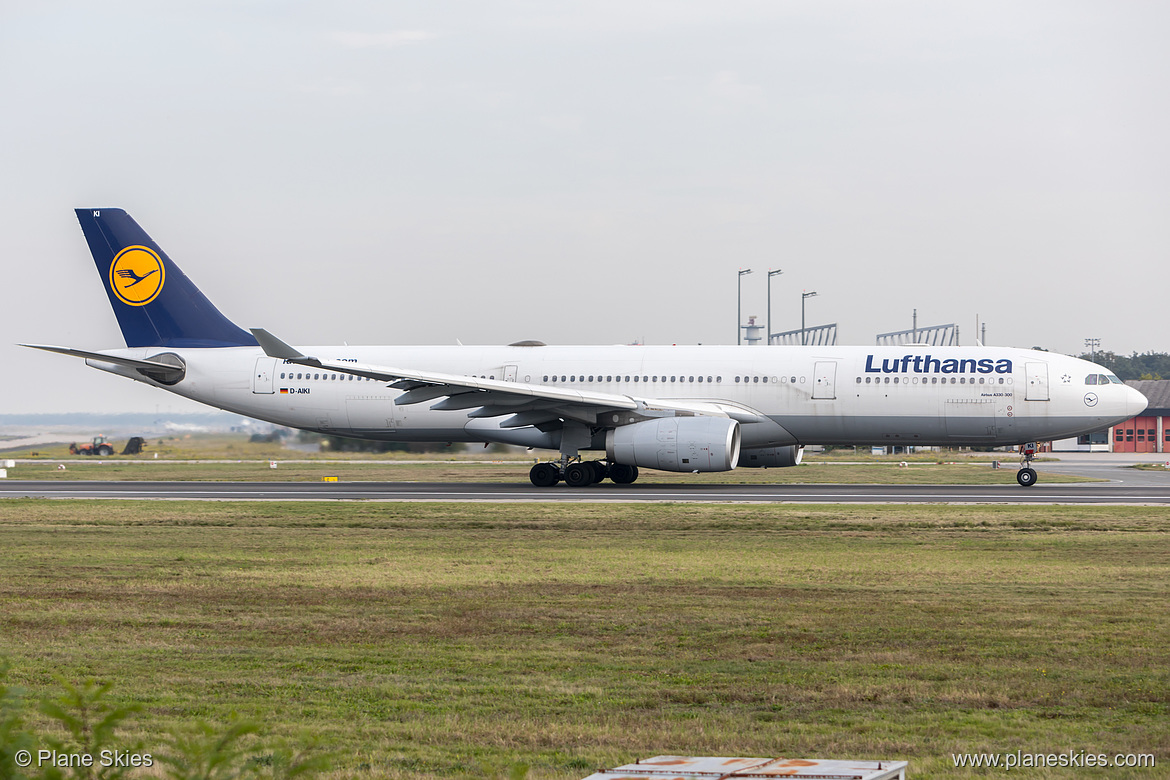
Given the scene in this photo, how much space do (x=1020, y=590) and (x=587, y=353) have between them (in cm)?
2100

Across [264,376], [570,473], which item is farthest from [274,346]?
[570,473]

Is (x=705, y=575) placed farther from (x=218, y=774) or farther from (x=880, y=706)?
(x=218, y=774)

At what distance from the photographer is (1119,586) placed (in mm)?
13273

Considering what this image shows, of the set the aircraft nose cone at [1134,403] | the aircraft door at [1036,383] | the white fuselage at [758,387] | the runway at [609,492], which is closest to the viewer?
the runway at [609,492]

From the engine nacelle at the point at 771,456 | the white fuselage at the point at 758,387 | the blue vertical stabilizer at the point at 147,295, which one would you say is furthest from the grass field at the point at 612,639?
the blue vertical stabilizer at the point at 147,295

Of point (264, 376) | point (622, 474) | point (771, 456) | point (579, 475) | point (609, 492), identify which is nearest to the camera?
point (609, 492)

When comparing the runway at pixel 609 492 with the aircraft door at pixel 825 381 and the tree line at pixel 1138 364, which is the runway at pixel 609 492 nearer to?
the aircraft door at pixel 825 381

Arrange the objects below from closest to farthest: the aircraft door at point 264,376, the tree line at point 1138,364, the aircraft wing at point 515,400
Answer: the aircraft wing at point 515,400, the aircraft door at point 264,376, the tree line at point 1138,364

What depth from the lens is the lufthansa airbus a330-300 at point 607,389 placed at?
29.6 m

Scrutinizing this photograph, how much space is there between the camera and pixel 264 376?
111 ft

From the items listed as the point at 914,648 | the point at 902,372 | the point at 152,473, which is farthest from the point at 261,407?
the point at 914,648

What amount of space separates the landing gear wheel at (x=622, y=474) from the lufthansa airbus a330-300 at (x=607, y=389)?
0.13 ft

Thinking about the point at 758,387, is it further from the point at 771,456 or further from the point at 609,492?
the point at 609,492

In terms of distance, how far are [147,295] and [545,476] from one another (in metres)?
13.5
